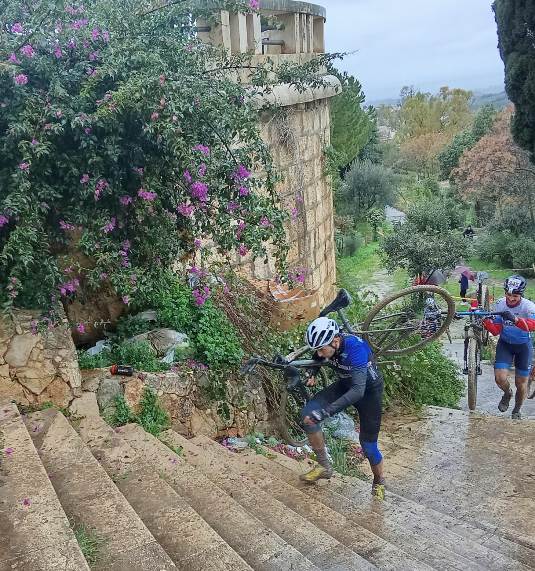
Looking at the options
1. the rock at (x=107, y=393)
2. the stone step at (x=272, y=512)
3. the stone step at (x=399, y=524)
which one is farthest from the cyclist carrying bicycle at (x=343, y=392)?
the rock at (x=107, y=393)

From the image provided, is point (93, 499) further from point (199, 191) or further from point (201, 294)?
point (201, 294)

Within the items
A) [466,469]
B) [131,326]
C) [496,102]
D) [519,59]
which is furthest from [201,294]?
[496,102]

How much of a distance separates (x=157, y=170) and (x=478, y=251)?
864 inches

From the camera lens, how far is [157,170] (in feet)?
15.0

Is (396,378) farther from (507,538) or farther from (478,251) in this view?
(478,251)

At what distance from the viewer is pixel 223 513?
345cm

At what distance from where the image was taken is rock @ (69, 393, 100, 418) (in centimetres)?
466

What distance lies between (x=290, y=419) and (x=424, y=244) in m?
15.1

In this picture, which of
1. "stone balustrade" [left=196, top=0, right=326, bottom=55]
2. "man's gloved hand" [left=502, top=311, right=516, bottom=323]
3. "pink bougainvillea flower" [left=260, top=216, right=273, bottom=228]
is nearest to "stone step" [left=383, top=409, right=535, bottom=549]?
"man's gloved hand" [left=502, top=311, right=516, bottom=323]

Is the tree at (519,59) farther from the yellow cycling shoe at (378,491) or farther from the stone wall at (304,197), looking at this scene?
the yellow cycling shoe at (378,491)

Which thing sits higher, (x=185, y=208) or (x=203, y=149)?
(x=203, y=149)

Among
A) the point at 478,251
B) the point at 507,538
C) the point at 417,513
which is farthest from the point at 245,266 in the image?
the point at 478,251

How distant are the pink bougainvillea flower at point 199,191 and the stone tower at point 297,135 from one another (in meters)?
2.23

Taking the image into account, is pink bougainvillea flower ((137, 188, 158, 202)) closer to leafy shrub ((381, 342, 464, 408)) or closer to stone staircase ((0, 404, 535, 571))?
stone staircase ((0, 404, 535, 571))
